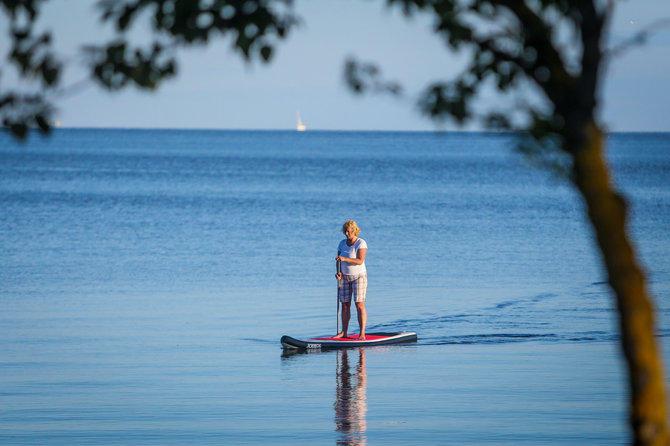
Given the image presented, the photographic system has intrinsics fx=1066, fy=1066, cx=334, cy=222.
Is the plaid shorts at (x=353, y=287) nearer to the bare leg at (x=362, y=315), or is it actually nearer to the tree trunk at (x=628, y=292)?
the bare leg at (x=362, y=315)

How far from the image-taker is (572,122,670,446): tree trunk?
476 centimetres

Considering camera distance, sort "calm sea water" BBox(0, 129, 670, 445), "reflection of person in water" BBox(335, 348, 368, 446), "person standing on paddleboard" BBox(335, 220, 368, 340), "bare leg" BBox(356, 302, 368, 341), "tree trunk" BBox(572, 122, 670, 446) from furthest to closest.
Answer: "bare leg" BBox(356, 302, 368, 341), "person standing on paddleboard" BBox(335, 220, 368, 340), "calm sea water" BBox(0, 129, 670, 445), "reflection of person in water" BBox(335, 348, 368, 446), "tree trunk" BBox(572, 122, 670, 446)

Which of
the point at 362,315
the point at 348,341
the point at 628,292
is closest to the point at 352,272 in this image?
the point at 362,315

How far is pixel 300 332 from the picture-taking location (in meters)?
16.2

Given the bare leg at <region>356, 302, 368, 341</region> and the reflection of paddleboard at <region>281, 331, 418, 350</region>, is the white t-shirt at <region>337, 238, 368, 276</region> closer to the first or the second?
the bare leg at <region>356, 302, 368, 341</region>

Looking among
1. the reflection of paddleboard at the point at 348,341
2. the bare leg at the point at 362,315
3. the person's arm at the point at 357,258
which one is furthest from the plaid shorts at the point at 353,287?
the reflection of paddleboard at the point at 348,341

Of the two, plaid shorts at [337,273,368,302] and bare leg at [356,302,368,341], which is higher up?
plaid shorts at [337,273,368,302]

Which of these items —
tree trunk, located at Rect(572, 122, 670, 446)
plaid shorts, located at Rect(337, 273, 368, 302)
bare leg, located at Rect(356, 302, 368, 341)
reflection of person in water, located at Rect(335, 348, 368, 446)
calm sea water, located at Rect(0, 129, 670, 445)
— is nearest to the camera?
tree trunk, located at Rect(572, 122, 670, 446)

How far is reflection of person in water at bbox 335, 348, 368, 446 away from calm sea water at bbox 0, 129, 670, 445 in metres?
0.04

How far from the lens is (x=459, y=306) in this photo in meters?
19.1

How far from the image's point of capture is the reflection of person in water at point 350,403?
375 inches

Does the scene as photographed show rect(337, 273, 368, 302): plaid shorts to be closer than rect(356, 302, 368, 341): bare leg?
Yes

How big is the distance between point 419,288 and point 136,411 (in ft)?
39.8

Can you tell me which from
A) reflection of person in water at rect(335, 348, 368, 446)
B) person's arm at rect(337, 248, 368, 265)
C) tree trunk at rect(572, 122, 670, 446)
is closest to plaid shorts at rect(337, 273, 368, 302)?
person's arm at rect(337, 248, 368, 265)
